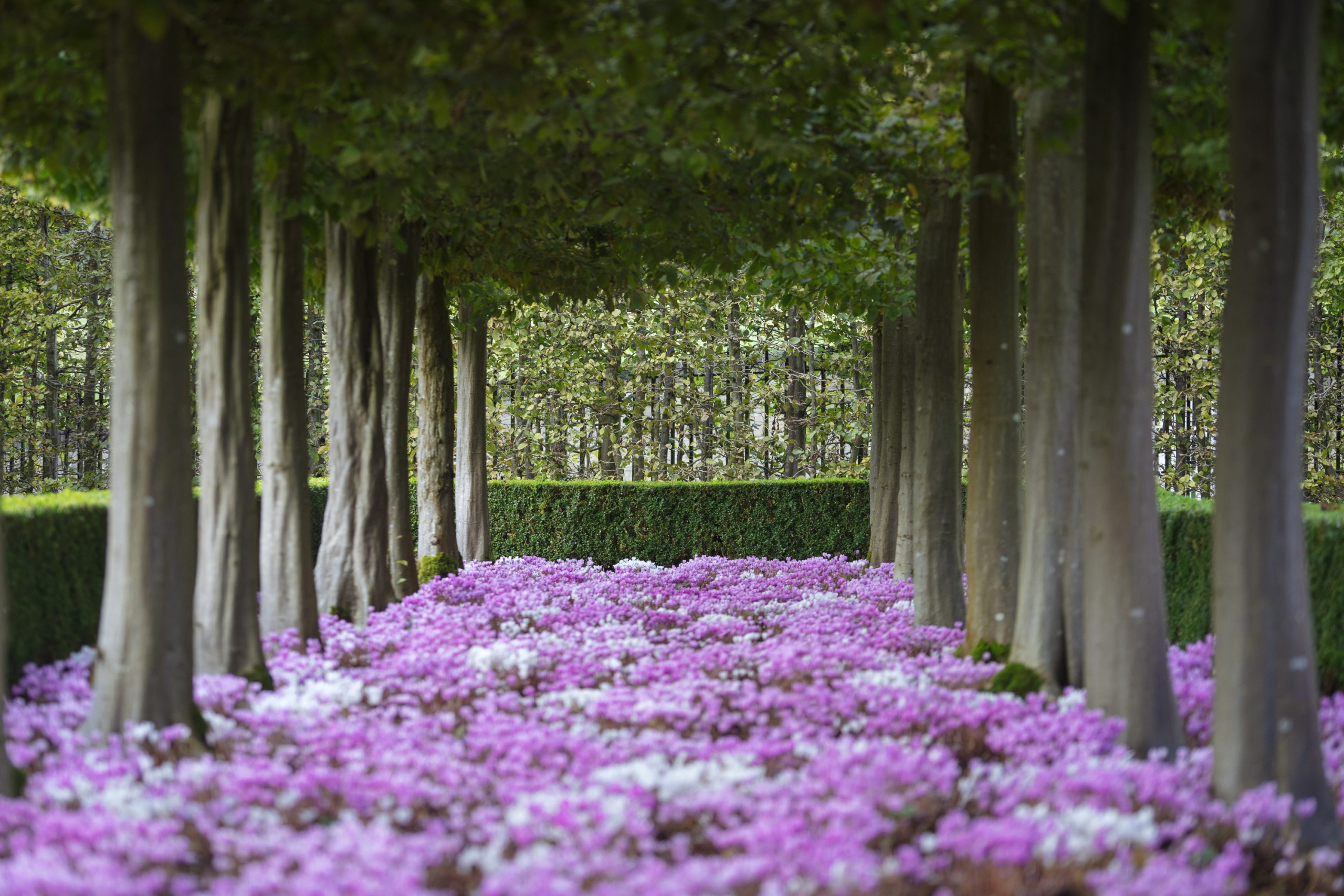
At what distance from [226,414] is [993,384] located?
14.9 feet

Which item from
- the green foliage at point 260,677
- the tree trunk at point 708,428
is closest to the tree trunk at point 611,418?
the tree trunk at point 708,428

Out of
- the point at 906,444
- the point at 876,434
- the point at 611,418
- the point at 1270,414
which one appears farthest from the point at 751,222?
the point at 611,418

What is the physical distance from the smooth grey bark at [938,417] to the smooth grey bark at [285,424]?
174 inches

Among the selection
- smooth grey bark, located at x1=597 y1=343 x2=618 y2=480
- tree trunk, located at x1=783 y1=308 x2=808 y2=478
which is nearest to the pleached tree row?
tree trunk, located at x1=783 y1=308 x2=808 y2=478

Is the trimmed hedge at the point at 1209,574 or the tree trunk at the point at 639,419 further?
the tree trunk at the point at 639,419

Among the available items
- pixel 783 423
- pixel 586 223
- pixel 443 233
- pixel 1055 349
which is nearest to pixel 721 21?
pixel 1055 349

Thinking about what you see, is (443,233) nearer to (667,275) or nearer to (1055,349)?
(667,275)

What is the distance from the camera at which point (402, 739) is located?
472 cm

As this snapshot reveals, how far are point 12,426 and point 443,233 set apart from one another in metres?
14.8

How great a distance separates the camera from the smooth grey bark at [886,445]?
486 inches

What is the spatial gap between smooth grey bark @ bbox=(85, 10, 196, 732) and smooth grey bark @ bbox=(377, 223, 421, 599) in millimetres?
4591

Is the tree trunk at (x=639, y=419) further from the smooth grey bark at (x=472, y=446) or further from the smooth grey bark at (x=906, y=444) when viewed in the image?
the smooth grey bark at (x=906, y=444)

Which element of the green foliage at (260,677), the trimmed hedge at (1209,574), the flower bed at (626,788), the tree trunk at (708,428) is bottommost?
the flower bed at (626,788)

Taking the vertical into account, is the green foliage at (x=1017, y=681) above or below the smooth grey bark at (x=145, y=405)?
below
